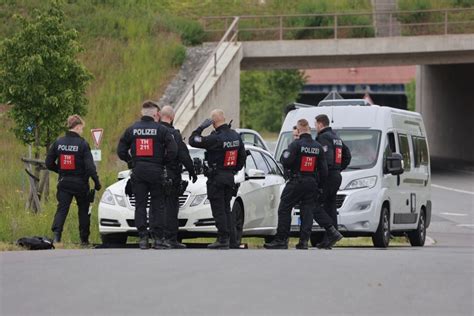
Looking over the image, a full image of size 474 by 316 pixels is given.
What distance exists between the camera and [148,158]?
14695mm

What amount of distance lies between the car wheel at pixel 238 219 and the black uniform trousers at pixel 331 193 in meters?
1.24

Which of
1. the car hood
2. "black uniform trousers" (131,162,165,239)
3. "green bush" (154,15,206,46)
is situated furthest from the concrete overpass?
"black uniform trousers" (131,162,165,239)

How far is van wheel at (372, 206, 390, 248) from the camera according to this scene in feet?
60.8

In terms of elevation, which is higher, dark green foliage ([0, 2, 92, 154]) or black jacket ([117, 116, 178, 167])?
dark green foliage ([0, 2, 92, 154])

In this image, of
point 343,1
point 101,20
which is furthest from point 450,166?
point 101,20

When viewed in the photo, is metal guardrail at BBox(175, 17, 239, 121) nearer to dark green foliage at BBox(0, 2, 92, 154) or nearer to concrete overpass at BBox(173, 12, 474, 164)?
concrete overpass at BBox(173, 12, 474, 164)

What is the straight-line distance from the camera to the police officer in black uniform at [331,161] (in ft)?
55.4

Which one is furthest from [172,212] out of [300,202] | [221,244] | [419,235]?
[419,235]

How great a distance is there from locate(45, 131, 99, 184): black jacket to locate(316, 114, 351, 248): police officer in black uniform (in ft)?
11.2
